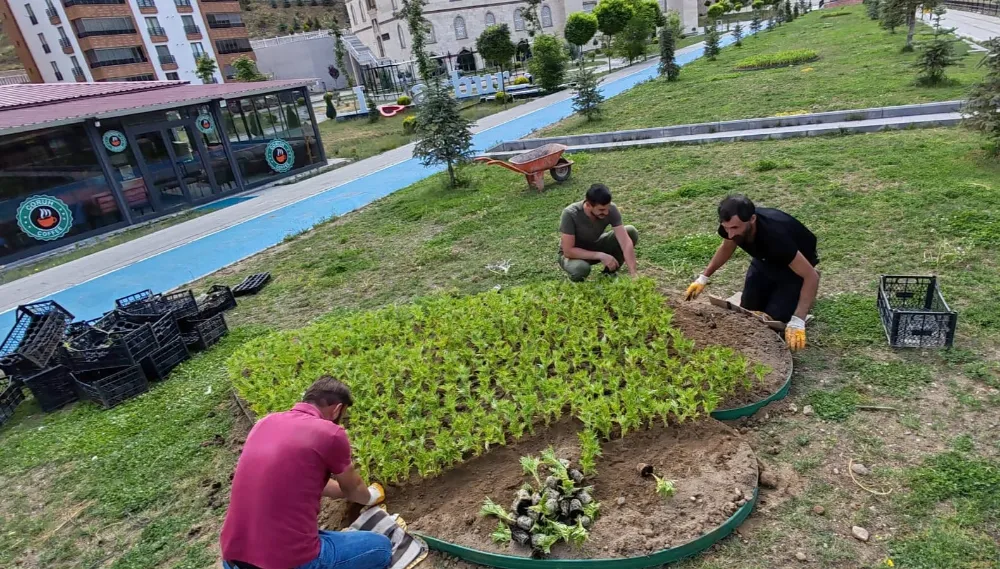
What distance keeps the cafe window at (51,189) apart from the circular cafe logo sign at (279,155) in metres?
4.44

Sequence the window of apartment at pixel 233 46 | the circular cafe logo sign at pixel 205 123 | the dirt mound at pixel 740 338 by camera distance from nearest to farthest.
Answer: the dirt mound at pixel 740 338
the circular cafe logo sign at pixel 205 123
the window of apartment at pixel 233 46

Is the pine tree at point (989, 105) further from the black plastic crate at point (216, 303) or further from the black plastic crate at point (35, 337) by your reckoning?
the black plastic crate at point (35, 337)

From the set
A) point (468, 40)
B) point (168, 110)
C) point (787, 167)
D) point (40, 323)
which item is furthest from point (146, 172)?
point (468, 40)

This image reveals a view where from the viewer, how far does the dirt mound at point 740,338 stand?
4180 mm

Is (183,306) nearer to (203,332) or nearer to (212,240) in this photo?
(203,332)

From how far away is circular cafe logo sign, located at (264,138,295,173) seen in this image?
17094mm

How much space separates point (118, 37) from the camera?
4269cm

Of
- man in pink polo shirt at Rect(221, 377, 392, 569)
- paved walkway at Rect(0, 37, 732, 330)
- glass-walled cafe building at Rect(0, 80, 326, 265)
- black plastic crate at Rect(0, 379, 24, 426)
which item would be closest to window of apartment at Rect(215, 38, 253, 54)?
glass-walled cafe building at Rect(0, 80, 326, 265)

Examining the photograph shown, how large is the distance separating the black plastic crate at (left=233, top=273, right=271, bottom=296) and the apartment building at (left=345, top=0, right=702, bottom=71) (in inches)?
1789

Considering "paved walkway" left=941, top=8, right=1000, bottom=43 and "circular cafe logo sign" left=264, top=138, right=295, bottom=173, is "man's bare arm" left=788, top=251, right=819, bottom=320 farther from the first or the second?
"paved walkway" left=941, top=8, right=1000, bottom=43

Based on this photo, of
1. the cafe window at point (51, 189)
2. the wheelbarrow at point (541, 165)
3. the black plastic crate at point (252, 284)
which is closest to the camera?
the black plastic crate at point (252, 284)

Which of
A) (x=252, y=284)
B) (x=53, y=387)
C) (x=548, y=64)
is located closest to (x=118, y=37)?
(x=548, y=64)

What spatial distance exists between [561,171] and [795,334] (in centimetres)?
691

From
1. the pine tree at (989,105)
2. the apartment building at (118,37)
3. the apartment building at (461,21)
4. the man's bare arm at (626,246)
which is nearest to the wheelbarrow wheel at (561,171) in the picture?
the man's bare arm at (626,246)
